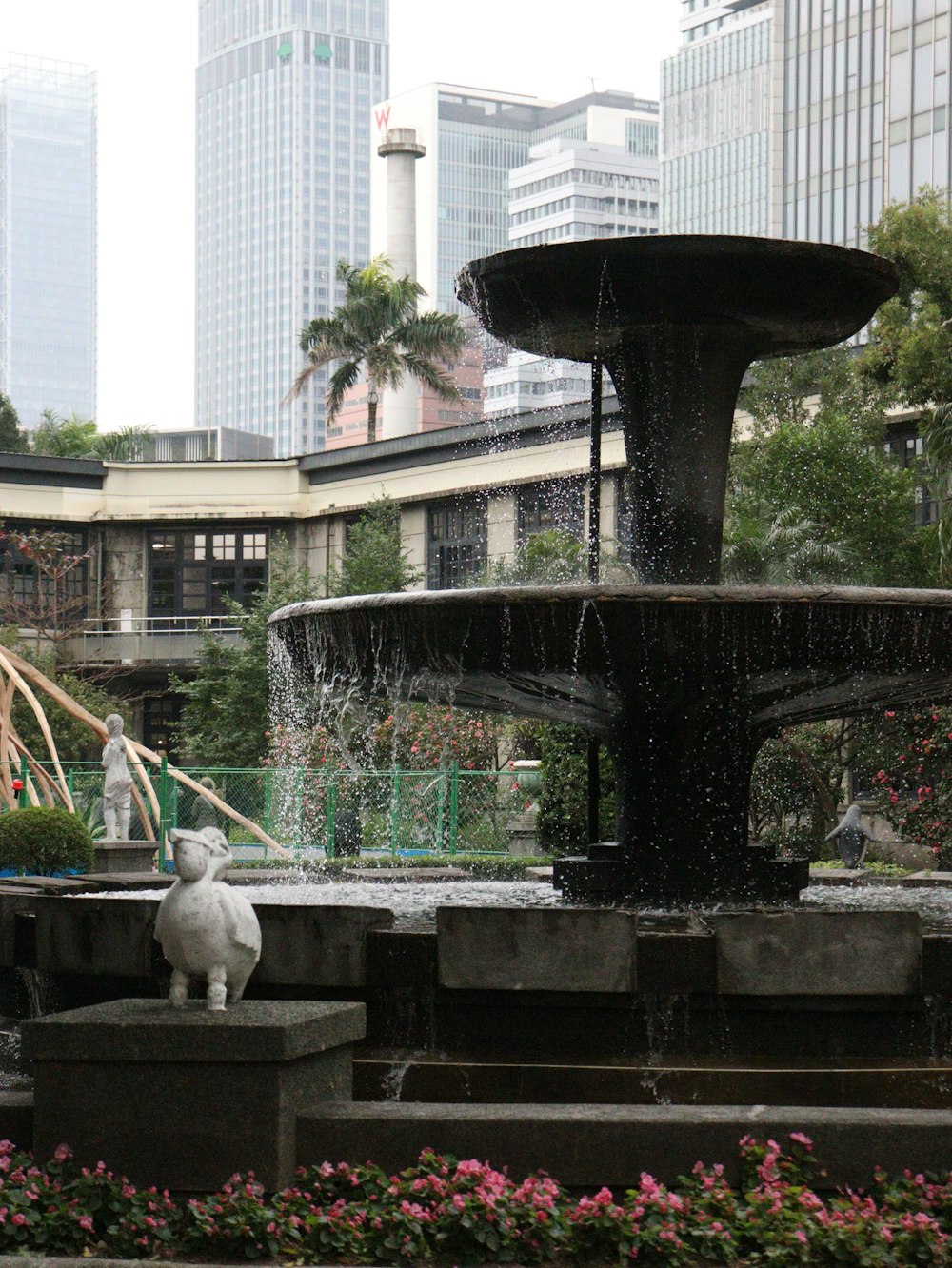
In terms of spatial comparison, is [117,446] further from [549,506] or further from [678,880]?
[678,880]

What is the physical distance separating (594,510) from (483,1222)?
5007 millimetres

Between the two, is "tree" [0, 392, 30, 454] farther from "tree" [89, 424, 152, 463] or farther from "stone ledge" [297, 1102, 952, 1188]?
"stone ledge" [297, 1102, 952, 1188]

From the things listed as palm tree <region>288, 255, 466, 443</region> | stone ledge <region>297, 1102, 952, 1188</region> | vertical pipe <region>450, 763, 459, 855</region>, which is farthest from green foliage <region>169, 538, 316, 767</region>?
stone ledge <region>297, 1102, 952, 1188</region>

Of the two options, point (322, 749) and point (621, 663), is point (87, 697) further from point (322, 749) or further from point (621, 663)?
point (621, 663)

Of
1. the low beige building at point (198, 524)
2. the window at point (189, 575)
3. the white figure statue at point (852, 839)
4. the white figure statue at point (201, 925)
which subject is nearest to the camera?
the white figure statue at point (201, 925)

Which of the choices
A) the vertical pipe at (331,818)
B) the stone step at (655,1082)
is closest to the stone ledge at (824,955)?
the stone step at (655,1082)

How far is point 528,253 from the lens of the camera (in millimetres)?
9227

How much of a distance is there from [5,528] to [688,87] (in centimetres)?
9273

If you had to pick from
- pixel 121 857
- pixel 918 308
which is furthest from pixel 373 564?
pixel 121 857

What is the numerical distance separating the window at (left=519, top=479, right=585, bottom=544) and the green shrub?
22631 millimetres

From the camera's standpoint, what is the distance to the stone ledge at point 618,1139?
6254mm

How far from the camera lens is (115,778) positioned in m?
23.2

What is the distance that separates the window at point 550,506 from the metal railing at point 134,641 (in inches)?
354

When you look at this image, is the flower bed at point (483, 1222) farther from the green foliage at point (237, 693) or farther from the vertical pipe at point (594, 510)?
the green foliage at point (237, 693)
